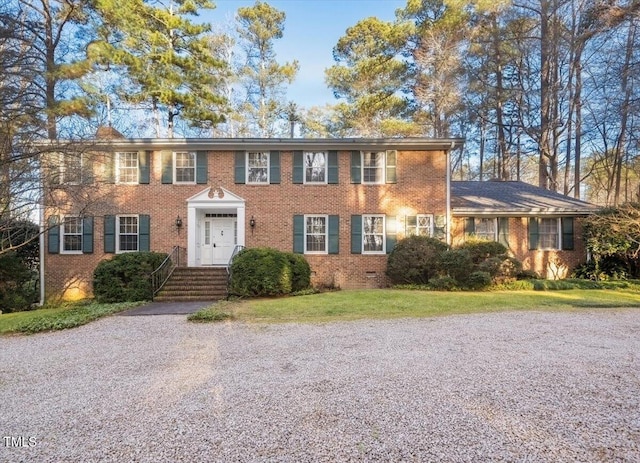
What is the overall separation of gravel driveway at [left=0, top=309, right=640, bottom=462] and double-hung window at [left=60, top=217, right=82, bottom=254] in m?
7.86

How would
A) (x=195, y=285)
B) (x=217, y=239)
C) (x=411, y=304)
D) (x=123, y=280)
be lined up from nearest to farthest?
(x=411, y=304) → (x=123, y=280) → (x=195, y=285) → (x=217, y=239)

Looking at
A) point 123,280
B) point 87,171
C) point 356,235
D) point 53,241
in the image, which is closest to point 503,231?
point 356,235

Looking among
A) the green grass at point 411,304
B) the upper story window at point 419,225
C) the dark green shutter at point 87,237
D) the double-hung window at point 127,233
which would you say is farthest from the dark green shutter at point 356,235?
the dark green shutter at point 87,237

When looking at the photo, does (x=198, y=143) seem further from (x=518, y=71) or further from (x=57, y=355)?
(x=518, y=71)

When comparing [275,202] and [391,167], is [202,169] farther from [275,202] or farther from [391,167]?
[391,167]

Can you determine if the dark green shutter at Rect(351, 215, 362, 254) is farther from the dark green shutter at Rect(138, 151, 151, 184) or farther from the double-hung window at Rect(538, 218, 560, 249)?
the dark green shutter at Rect(138, 151, 151, 184)

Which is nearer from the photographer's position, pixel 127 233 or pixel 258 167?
pixel 127 233

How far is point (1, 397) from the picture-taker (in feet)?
13.1

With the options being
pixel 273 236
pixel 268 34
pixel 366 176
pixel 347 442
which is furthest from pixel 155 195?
pixel 268 34

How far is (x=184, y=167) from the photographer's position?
13.6 metres

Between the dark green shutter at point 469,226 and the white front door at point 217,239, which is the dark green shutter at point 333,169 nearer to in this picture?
the white front door at point 217,239

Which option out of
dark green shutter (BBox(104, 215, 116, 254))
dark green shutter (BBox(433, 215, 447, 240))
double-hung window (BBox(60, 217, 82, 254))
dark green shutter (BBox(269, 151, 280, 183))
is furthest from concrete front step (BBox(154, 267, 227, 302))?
dark green shutter (BBox(433, 215, 447, 240))

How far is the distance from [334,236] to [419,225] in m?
3.32

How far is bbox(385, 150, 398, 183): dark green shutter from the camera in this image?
1362 cm
